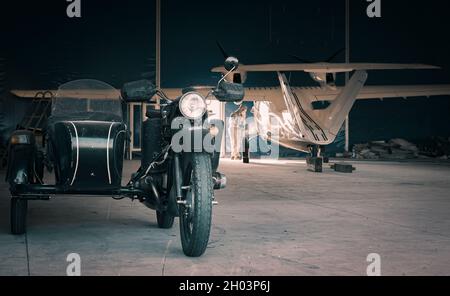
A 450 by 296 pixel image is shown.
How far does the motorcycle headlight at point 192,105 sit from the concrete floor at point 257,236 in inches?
46.9

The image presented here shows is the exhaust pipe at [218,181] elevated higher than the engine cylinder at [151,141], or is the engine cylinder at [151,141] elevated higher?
the engine cylinder at [151,141]

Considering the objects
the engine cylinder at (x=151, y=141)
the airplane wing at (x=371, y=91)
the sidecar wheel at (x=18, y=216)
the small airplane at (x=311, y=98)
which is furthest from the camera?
the airplane wing at (x=371, y=91)

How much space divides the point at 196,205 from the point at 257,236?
61.6 inches

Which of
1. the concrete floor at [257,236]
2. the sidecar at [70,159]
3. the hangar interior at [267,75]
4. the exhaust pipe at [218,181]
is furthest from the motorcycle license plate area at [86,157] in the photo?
the hangar interior at [267,75]

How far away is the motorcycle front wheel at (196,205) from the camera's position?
4875 millimetres

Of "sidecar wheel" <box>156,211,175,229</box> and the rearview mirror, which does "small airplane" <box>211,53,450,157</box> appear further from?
the rearview mirror

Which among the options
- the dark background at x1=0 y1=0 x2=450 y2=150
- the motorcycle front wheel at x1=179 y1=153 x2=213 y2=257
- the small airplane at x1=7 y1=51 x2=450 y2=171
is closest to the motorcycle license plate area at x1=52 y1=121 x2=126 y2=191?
the motorcycle front wheel at x1=179 y1=153 x2=213 y2=257

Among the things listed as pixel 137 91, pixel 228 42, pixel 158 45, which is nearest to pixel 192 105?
pixel 137 91

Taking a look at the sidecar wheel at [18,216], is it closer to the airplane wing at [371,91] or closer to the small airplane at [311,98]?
the small airplane at [311,98]

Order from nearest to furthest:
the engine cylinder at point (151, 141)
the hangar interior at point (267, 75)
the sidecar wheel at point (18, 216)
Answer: the sidecar wheel at point (18, 216), the engine cylinder at point (151, 141), the hangar interior at point (267, 75)

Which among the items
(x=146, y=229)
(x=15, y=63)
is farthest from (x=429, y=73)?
(x=146, y=229)

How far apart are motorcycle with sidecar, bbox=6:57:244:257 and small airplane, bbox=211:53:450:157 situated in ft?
34.7

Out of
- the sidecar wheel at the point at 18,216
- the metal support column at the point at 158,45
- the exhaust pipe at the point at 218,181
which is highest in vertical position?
the metal support column at the point at 158,45

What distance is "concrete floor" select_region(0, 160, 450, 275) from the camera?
477 centimetres
